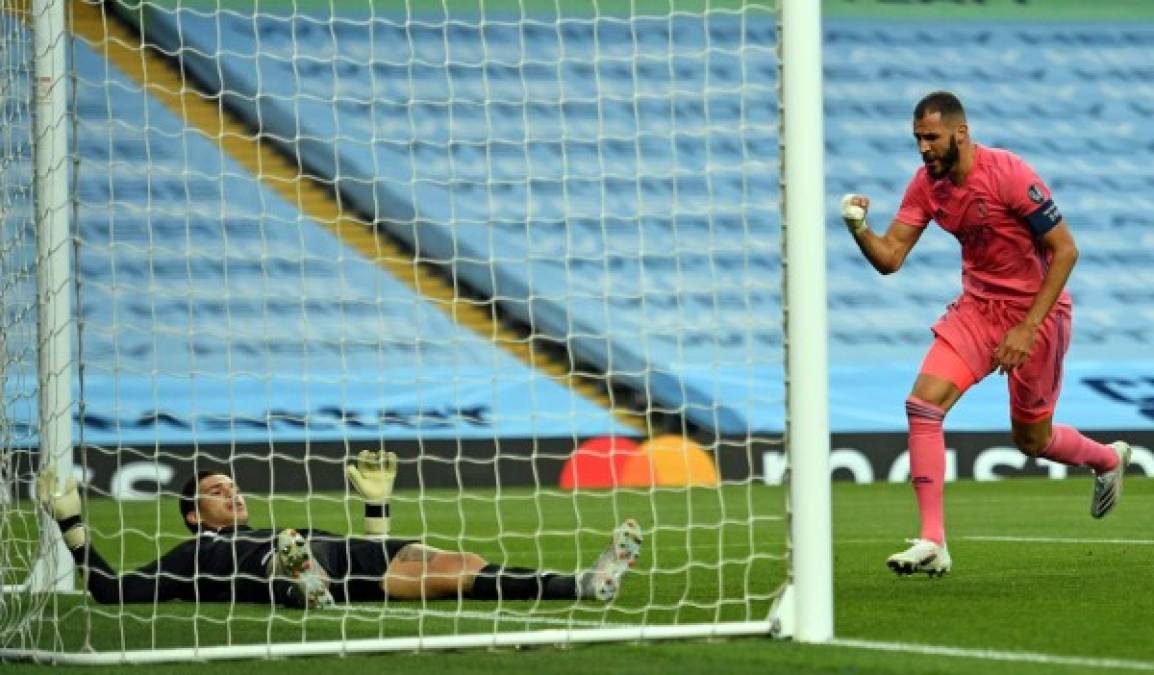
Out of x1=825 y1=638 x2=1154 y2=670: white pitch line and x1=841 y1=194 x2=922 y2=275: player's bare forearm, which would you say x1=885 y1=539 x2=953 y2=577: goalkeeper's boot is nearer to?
x1=841 y1=194 x2=922 y2=275: player's bare forearm

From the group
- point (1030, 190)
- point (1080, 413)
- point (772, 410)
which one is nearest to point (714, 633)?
point (1030, 190)

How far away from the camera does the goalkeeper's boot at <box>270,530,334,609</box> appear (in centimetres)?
595

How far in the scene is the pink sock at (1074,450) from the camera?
7918mm

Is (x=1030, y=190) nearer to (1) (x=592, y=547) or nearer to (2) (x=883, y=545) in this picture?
(2) (x=883, y=545)

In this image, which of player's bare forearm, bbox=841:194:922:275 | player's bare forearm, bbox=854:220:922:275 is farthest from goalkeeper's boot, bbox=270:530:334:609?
player's bare forearm, bbox=854:220:922:275

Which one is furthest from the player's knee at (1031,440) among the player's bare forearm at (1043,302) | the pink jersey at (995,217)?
the player's bare forearm at (1043,302)

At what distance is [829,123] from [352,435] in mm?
6132

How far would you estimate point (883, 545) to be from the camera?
9555mm

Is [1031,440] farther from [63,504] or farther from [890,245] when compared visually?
[63,504]

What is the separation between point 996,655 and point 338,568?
241cm

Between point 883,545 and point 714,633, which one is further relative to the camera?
point 883,545

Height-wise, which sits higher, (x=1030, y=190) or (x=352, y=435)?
(x=1030, y=190)

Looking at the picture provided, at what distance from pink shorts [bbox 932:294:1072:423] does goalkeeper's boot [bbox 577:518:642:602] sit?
5.96 feet

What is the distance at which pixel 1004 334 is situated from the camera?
288 inches
